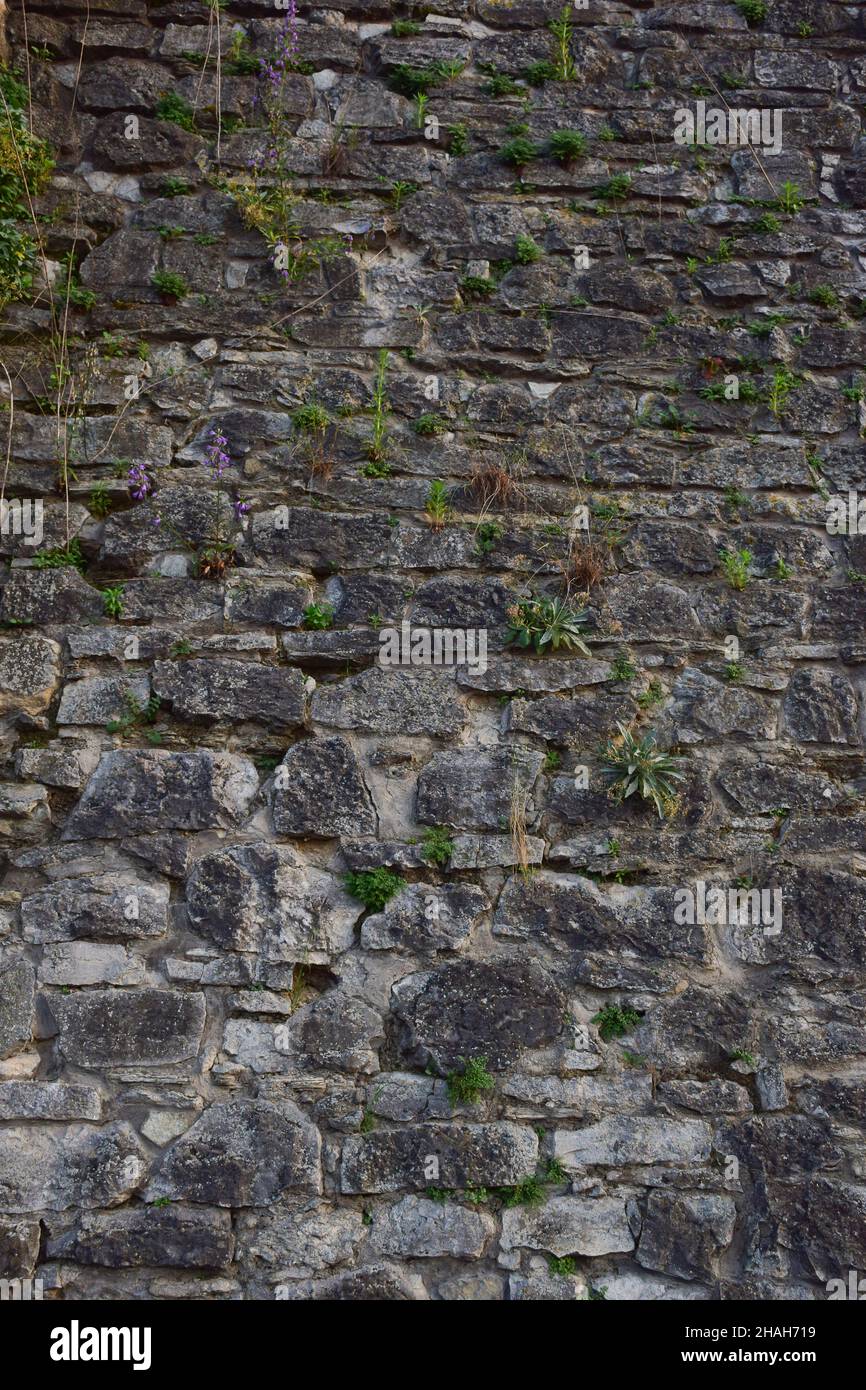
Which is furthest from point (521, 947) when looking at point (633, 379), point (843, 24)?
point (843, 24)

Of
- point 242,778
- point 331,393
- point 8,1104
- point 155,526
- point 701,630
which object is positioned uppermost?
point 331,393

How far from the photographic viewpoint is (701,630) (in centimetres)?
372

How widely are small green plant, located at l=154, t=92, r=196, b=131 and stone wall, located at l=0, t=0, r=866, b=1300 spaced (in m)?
0.02

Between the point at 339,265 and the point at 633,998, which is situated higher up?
the point at 339,265

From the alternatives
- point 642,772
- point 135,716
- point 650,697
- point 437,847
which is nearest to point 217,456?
point 135,716

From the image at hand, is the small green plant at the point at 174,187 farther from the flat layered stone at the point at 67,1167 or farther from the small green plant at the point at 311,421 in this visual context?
the flat layered stone at the point at 67,1167

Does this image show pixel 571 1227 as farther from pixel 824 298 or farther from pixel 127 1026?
pixel 824 298

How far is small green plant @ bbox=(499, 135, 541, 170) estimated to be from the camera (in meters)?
4.31

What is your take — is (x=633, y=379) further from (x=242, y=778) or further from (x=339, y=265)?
A: (x=242, y=778)

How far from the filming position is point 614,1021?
3.23 meters

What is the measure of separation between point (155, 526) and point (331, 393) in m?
0.78

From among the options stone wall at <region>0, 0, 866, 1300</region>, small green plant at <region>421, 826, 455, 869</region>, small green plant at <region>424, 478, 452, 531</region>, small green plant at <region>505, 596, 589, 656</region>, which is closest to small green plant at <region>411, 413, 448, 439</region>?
stone wall at <region>0, 0, 866, 1300</region>

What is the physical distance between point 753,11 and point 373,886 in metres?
3.89

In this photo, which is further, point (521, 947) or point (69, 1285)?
point (521, 947)
